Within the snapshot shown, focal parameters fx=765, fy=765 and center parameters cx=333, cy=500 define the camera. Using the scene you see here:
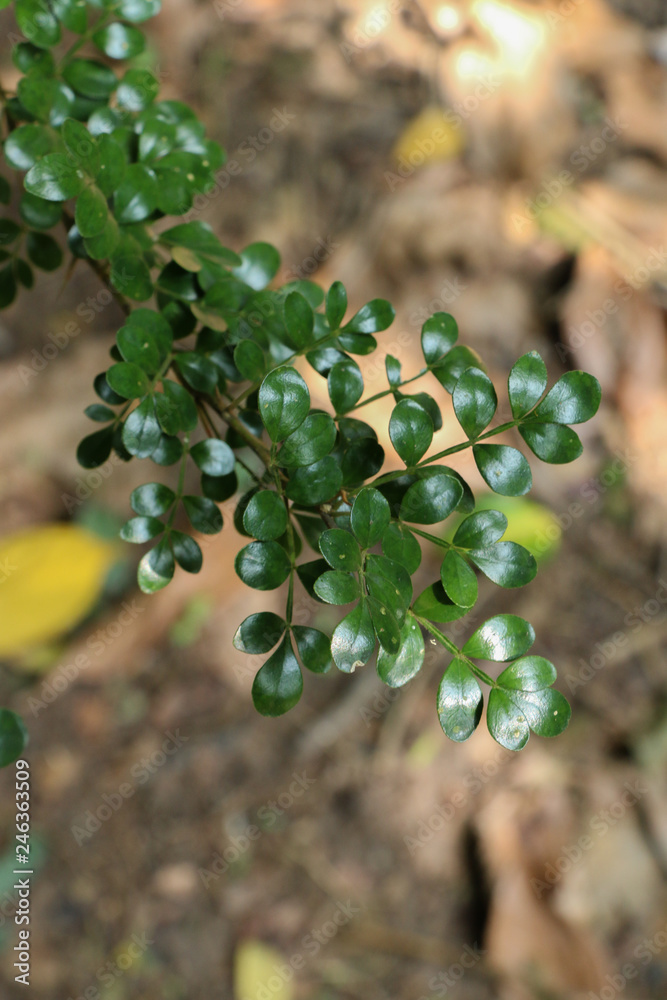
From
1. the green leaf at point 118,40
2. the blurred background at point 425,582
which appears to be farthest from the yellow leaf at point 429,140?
the green leaf at point 118,40

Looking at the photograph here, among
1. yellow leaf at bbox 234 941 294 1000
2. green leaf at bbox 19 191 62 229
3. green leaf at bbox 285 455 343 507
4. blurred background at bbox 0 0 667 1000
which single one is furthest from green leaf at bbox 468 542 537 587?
yellow leaf at bbox 234 941 294 1000

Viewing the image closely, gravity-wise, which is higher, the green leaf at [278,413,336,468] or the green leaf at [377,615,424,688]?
the green leaf at [278,413,336,468]

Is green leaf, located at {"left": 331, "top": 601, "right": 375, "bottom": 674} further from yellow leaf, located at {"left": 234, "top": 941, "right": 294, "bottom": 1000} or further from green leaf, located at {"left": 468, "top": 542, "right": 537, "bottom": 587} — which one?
yellow leaf, located at {"left": 234, "top": 941, "right": 294, "bottom": 1000}

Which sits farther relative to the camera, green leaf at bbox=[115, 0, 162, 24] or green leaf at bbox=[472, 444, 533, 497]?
green leaf at bbox=[115, 0, 162, 24]

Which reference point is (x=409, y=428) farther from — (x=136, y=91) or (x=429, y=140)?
(x=429, y=140)

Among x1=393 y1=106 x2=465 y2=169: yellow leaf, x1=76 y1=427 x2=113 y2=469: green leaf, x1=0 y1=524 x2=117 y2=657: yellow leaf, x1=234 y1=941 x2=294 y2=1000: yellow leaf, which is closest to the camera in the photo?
x1=76 y1=427 x2=113 y2=469: green leaf

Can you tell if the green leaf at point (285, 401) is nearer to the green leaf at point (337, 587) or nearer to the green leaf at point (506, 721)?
the green leaf at point (337, 587)

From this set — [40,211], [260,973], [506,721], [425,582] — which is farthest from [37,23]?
[260,973]
